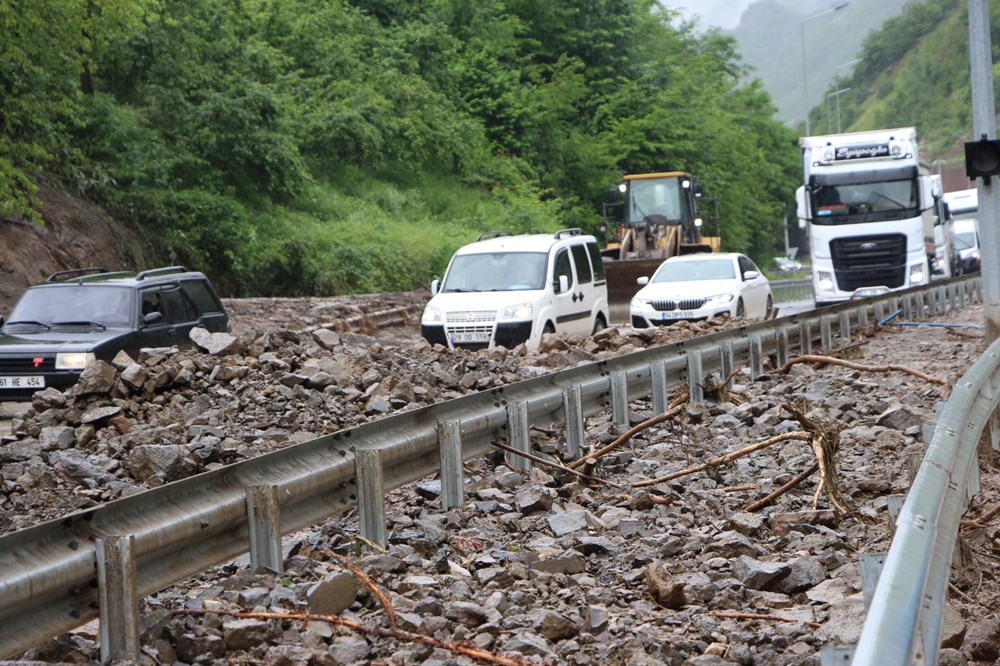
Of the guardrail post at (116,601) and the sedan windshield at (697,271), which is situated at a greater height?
the sedan windshield at (697,271)

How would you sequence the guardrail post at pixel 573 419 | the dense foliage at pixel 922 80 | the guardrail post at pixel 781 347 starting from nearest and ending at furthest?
the guardrail post at pixel 573 419
the guardrail post at pixel 781 347
the dense foliage at pixel 922 80

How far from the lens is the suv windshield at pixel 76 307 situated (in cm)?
1468

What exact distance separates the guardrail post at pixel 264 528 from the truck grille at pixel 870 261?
26.7 m

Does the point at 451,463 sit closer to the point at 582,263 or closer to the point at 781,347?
the point at 781,347

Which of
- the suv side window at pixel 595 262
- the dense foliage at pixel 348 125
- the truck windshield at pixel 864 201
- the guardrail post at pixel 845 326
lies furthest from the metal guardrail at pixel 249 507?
the truck windshield at pixel 864 201

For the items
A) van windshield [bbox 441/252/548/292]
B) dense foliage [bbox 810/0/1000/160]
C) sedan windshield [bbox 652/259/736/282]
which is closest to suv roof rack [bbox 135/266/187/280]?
van windshield [bbox 441/252/548/292]

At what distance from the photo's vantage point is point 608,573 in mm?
6430

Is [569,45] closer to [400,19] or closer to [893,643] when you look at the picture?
[400,19]

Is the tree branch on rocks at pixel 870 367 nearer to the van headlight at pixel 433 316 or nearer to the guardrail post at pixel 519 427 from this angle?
the guardrail post at pixel 519 427

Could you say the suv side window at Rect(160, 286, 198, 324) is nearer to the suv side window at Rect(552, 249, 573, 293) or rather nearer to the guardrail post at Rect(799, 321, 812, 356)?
the suv side window at Rect(552, 249, 573, 293)

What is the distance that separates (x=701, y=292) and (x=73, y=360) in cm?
1340

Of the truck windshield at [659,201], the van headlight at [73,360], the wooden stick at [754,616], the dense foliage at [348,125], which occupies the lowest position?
the wooden stick at [754,616]

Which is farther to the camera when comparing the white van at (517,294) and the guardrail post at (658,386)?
the white van at (517,294)

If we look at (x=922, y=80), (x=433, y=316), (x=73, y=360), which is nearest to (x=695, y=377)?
(x=73, y=360)
